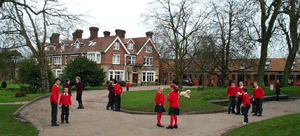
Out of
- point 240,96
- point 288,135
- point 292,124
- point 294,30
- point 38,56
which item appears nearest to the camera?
point 288,135

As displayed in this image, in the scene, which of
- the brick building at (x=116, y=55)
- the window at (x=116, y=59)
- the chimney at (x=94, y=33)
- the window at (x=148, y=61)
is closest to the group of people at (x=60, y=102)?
the brick building at (x=116, y=55)

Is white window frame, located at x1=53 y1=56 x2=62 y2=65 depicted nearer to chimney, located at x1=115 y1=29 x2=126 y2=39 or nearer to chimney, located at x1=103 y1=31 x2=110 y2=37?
chimney, located at x1=103 y1=31 x2=110 y2=37

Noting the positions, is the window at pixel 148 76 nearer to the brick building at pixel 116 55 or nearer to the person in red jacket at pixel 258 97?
the brick building at pixel 116 55

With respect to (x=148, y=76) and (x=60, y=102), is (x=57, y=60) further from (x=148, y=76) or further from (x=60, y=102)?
(x=60, y=102)

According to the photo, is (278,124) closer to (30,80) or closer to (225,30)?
(225,30)

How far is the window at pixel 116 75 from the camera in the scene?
158ft

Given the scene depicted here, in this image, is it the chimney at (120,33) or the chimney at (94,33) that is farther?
the chimney at (120,33)

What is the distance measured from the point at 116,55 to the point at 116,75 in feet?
12.5

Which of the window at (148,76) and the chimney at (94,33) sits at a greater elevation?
the chimney at (94,33)

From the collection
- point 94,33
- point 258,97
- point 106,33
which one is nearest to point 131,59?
point 106,33

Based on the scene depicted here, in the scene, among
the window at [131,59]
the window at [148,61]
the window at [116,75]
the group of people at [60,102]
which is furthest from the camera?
the window at [148,61]

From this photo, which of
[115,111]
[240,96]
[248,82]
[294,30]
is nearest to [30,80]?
[115,111]

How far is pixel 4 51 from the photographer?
53.0 ft

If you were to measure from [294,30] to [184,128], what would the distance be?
18.8 metres
